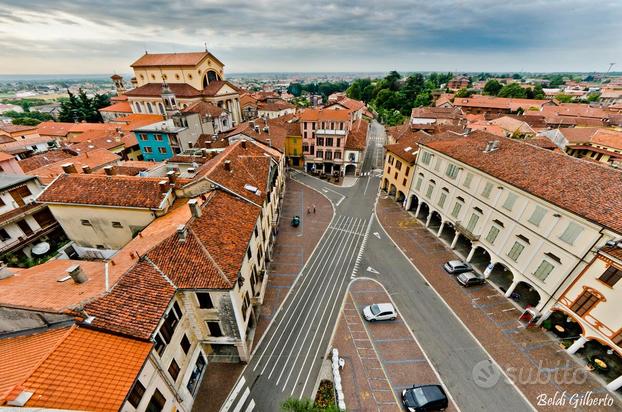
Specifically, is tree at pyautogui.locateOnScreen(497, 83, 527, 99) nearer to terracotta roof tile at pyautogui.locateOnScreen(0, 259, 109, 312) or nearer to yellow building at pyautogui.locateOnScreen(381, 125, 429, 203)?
yellow building at pyautogui.locateOnScreen(381, 125, 429, 203)

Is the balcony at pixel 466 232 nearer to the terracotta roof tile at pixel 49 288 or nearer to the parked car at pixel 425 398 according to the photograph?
the parked car at pixel 425 398

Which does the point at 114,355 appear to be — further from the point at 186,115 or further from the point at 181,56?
the point at 181,56

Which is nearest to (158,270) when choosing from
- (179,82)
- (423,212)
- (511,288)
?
(511,288)

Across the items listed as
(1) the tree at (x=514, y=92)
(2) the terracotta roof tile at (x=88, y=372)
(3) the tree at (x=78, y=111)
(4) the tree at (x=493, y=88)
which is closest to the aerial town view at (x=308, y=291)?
(2) the terracotta roof tile at (x=88, y=372)

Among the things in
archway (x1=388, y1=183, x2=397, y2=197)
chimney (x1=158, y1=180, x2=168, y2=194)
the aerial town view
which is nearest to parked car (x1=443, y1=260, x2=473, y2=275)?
the aerial town view

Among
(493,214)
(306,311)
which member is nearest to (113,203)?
(306,311)

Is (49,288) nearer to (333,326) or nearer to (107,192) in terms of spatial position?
(107,192)
